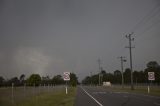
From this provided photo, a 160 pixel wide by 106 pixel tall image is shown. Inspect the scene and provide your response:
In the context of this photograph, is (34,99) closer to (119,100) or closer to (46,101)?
(46,101)

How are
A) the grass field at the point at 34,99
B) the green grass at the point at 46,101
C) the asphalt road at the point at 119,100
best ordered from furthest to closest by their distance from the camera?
the green grass at the point at 46,101
the grass field at the point at 34,99
the asphalt road at the point at 119,100

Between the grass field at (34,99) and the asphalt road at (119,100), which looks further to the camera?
the grass field at (34,99)

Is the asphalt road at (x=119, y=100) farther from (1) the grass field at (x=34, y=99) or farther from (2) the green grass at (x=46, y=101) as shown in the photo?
(1) the grass field at (x=34, y=99)

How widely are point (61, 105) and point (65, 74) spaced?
19.1 meters

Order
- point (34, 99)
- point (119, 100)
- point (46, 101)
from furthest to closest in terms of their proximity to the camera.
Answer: point (34, 99)
point (46, 101)
point (119, 100)

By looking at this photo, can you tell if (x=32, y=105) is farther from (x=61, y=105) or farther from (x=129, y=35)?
(x=129, y=35)

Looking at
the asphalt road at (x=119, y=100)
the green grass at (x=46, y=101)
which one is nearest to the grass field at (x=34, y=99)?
the green grass at (x=46, y=101)

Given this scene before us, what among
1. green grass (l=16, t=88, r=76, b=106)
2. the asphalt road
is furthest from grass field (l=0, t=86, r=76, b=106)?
the asphalt road

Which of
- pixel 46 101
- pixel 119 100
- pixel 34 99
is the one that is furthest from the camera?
pixel 34 99

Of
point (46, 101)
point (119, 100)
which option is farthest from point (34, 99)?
point (119, 100)

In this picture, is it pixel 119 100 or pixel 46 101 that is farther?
pixel 46 101

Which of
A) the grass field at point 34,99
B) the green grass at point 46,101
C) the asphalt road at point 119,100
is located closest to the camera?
the asphalt road at point 119,100

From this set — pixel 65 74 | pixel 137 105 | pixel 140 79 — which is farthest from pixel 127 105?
pixel 140 79

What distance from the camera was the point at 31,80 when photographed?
389 feet
